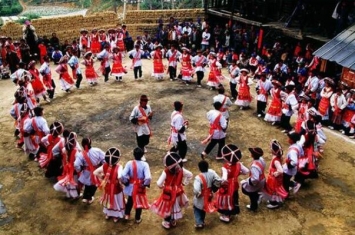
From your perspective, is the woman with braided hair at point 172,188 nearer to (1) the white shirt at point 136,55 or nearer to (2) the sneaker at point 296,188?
(2) the sneaker at point 296,188

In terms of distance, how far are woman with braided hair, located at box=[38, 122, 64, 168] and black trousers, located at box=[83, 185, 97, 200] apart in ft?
3.81

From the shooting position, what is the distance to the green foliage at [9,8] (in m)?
46.1

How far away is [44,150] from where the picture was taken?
27.5ft

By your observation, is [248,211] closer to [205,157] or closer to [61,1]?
[205,157]

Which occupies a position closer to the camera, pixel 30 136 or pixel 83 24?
pixel 30 136

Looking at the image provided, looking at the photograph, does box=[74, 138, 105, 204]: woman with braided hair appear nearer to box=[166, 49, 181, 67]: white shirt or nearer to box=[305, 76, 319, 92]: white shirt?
box=[305, 76, 319, 92]: white shirt

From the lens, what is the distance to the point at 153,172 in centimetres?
862

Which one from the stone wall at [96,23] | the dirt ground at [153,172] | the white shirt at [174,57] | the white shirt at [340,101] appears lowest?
the dirt ground at [153,172]

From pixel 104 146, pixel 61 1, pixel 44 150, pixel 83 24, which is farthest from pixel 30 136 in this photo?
pixel 61 1

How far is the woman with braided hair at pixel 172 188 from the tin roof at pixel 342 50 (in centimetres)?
702

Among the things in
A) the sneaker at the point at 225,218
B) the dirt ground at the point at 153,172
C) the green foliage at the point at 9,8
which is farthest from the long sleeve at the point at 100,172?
the green foliage at the point at 9,8

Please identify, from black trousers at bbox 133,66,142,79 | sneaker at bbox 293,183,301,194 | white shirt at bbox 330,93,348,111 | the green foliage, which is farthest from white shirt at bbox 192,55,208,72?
the green foliage

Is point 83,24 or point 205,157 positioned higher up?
point 83,24

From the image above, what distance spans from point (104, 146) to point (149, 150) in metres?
1.23
